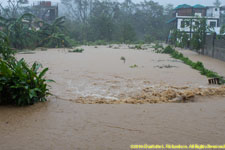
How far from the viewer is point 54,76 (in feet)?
30.3

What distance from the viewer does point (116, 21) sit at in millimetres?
49812

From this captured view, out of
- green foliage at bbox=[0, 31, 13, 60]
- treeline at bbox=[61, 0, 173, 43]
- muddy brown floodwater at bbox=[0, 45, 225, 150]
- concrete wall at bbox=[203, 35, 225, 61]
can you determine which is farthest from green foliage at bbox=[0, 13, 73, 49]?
muddy brown floodwater at bbox=[0, 45, 225, 150]

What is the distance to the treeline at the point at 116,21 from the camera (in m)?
41.1

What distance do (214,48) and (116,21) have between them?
34.8m

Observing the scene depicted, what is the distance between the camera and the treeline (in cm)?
4112

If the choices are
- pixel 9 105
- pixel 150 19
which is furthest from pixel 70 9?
pixel 9 105

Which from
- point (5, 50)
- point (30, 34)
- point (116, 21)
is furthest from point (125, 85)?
point (116, 21)

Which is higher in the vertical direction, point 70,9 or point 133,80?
point 70,9

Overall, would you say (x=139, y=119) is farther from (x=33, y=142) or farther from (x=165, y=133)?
(x=33, y=142)

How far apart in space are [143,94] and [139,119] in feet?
6.92

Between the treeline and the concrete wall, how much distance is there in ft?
64.7

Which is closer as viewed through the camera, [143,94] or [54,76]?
[143,94]

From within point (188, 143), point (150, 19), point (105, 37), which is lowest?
point (188, 143)

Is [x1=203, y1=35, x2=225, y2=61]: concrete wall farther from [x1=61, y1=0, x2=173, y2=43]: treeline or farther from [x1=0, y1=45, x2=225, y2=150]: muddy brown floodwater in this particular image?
[x1=61, y1=0, x2=173, y2=43]: treeline
